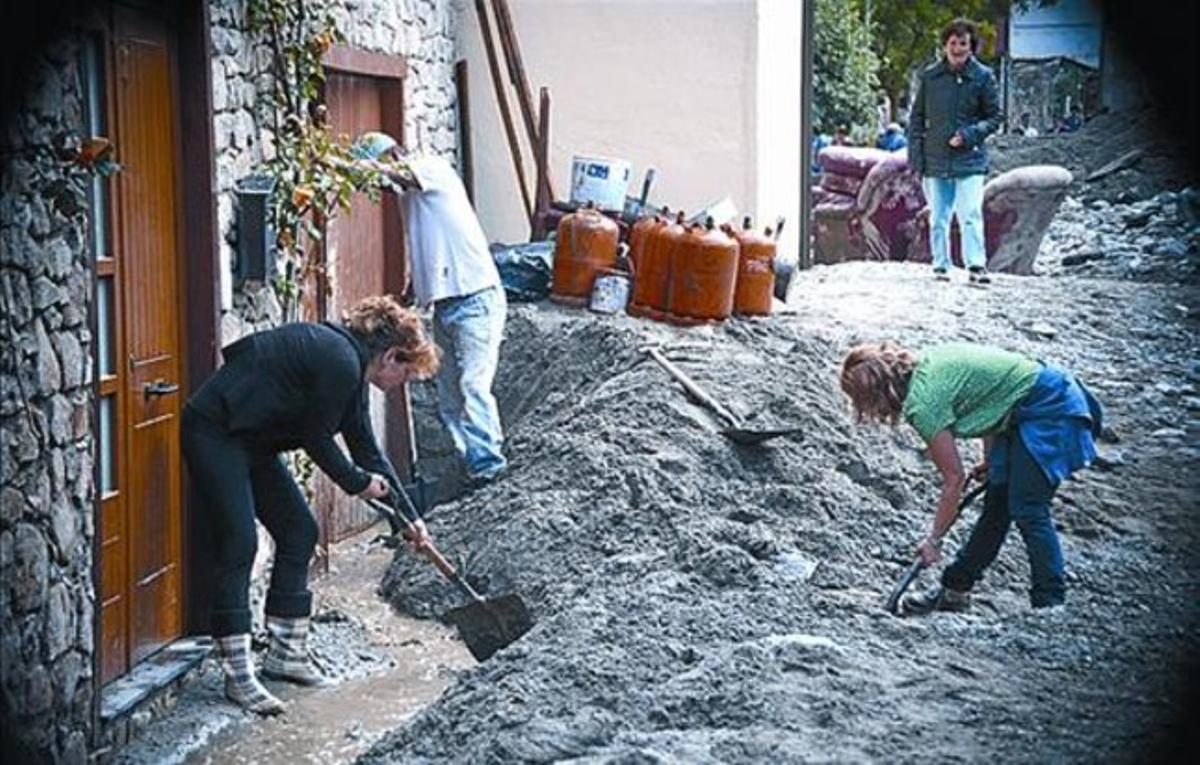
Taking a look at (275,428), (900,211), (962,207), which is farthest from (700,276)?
(900,211)

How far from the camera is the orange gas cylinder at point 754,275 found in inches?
472

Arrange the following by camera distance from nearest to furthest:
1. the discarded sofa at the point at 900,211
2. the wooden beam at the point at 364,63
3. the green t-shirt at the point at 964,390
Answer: the green t-shirt at the point at 964,390 → the wooden beam at the point at 364,63 → the discarded sofa at the point at 900,211

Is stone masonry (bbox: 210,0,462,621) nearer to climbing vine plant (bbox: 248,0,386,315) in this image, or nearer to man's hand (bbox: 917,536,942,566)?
climbing vine plant (bbox: 248,0,386,315)

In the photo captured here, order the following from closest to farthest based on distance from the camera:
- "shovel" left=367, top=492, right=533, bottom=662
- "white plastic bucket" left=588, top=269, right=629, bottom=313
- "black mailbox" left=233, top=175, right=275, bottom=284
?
1. "shovel" left=367, top=492, right=533, bottom=662
2. "black mailbox" left=233, top=175, right=275, bottom=284
3. "white plastic bucket" left=588, top=269, right=629, bottom=313

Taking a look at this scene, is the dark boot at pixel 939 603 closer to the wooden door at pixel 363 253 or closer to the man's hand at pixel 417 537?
the man's hand at pixel 417 537

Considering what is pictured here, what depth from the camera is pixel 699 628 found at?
650cm

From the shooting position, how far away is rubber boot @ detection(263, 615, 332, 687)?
760 cm

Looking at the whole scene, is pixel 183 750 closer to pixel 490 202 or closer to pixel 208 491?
pixel 208 491

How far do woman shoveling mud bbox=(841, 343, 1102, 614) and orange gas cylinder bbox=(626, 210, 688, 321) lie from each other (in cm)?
441

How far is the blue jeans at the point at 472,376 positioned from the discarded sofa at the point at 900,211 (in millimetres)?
7405

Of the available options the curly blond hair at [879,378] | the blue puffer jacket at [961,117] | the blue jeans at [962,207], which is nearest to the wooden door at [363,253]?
the curly blond hair at [879,378]

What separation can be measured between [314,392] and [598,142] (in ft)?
23.6

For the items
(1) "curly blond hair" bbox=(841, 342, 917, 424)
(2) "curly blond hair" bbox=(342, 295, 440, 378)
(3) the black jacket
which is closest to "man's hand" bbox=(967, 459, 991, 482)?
(1) "curly blond hair" bbox=(841, 342, 917, 424)

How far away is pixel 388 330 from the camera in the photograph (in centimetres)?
719
